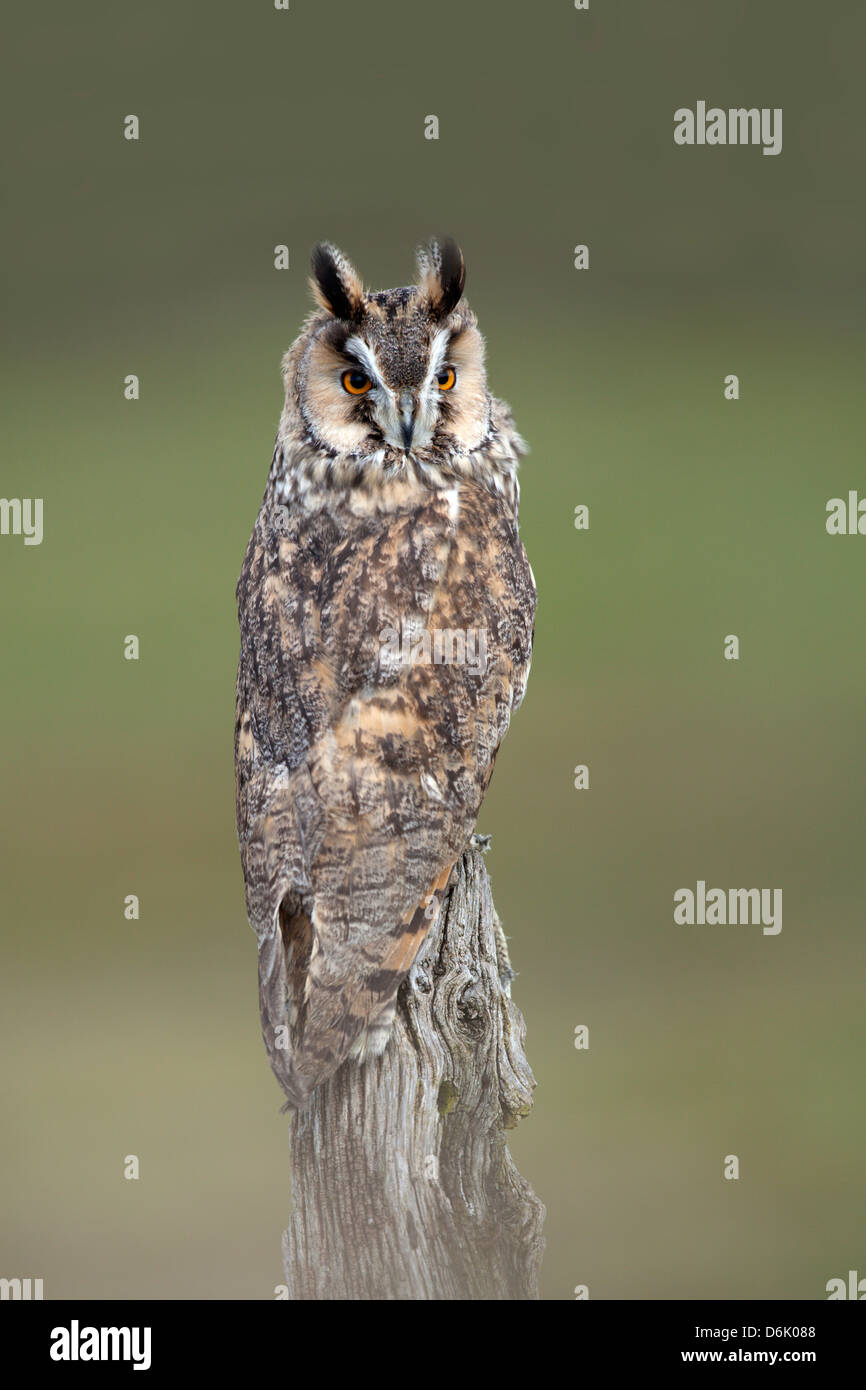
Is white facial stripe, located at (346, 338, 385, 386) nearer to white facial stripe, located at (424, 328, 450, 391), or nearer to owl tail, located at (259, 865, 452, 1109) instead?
white facial stripe, located at (424, 328, 450, 391)

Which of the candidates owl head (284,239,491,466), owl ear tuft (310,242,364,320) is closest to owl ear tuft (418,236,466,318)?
owl head (284,239,491,466)

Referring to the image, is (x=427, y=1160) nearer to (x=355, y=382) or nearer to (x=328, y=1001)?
(x=328, y=1001)

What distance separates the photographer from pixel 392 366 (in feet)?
7.13

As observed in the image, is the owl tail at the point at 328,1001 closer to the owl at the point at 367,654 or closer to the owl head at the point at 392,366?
the owl at the point at 367,654

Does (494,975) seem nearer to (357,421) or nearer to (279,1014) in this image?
(279,1014)

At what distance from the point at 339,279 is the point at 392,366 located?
8.8 inches

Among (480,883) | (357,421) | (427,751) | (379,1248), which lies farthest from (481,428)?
(379,1248)

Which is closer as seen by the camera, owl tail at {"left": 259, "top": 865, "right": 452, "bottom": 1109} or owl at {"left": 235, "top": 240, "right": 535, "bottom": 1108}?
owl tail at {"left": 259, "top": 865, "right": 452, "bottom": 1109}

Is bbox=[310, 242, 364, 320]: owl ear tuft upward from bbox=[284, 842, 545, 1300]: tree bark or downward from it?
upward

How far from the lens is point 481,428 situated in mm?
2479

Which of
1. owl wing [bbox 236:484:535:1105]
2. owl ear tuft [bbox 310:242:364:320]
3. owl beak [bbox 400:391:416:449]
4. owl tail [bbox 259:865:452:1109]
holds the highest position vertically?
owl ear tuft [bbox 310:242:364:320]

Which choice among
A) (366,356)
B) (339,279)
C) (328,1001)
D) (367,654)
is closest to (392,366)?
(366,356)

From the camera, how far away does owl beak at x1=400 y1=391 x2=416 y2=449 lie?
2.20 metres

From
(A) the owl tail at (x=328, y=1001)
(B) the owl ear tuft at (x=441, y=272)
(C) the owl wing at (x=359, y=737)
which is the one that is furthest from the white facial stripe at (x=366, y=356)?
(A) the owl tail at (x=328, y=1001)
